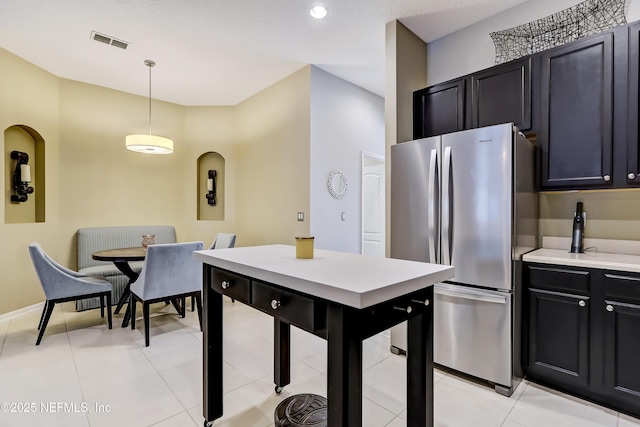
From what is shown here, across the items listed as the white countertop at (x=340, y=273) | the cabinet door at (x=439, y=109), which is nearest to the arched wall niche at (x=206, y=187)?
the cabinet door at (x=439, y=109)

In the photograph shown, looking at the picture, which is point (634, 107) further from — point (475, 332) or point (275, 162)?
point (275, 162)

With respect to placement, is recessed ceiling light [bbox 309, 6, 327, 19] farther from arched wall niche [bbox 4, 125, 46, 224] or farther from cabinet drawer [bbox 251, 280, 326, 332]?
arched wall niche [bbox 4, 125, 46, 224]

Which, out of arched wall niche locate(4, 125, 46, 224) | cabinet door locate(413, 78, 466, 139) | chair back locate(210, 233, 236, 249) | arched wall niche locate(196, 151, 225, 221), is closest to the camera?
cabinet door locate(413, 78, 466, 139)

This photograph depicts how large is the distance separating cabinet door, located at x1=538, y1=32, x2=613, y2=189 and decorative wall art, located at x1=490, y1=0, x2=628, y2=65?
0.42m

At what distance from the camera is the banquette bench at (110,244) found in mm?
3764

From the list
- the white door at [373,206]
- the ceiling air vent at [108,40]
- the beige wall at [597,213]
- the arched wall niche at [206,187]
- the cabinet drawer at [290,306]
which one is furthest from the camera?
the arched wall niche at [206,187]

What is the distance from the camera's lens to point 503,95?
7.89 ft

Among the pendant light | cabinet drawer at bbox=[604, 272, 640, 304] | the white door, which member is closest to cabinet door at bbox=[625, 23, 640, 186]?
cabinet drawer at bbox=[604, 272, 640, 304]

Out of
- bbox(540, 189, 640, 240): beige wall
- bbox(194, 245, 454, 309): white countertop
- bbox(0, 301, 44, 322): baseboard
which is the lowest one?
bbox(0, 301, 44, 322): baseboard

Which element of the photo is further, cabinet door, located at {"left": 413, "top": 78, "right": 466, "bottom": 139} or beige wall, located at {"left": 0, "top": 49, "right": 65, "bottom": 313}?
beige wall, located at {"left": 0, "top": 49, "right": 65, "bottom": 313}

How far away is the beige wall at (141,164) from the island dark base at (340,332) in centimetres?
226

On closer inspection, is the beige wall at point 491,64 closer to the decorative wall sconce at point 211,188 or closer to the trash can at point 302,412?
the trash can at point 302,412

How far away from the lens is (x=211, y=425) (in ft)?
5.62

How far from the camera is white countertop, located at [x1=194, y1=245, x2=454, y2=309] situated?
3.15 feet
